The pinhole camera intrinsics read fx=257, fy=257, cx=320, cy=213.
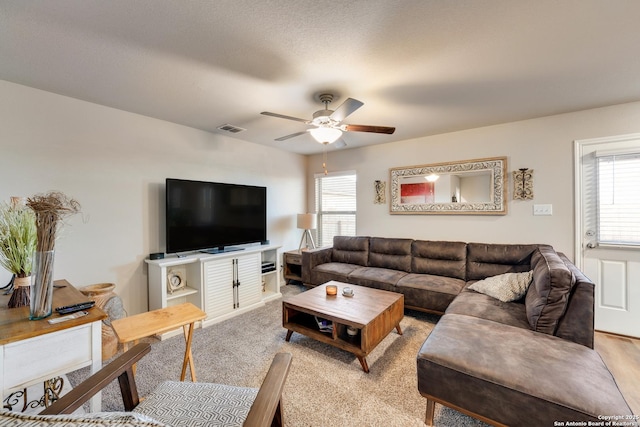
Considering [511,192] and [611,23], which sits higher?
[611,23]

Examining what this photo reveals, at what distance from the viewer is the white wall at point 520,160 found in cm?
287

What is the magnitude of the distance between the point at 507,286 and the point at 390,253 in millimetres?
1570

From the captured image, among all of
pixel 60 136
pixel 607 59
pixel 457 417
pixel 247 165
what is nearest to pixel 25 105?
pixel 60 136

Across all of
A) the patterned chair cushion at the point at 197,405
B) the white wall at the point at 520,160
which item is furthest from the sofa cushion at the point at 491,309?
the patterned chair cushion at the point at 197,405

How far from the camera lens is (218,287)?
3139 millimetres

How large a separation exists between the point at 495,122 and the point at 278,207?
11.2ft

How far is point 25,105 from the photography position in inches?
88.7

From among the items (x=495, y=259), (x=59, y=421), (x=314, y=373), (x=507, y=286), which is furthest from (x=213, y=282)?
(x=495, y=259)

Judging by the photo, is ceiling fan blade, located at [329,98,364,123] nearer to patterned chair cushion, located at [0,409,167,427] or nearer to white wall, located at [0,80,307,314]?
patterned chair cushion, located at [0,409,167,427]

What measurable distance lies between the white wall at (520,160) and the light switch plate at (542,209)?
1.5 inches

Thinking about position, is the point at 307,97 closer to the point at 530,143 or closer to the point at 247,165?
the point at 247,165

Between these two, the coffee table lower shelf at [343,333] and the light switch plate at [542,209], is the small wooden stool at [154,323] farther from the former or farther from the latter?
the light switch plate at [542,209]

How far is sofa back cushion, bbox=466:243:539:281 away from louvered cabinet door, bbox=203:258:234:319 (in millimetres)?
3012

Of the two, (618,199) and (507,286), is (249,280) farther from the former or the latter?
(618,199)
